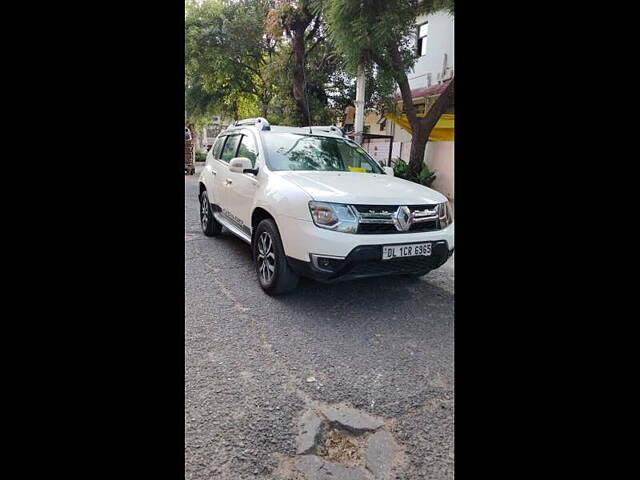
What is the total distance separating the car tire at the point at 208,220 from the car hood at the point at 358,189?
2272 millimetres

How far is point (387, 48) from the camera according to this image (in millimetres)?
7953

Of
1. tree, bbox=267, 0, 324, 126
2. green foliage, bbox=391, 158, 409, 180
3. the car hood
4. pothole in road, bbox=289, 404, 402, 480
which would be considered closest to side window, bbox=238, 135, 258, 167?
the car hood

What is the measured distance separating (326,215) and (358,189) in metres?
0.46

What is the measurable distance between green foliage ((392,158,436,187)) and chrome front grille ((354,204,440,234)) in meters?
6.46

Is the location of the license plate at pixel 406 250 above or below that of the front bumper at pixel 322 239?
below

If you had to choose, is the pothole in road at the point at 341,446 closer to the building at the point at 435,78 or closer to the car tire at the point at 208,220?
the car tire at the point at 208,220

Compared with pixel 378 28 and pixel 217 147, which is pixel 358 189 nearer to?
pixel 217 147

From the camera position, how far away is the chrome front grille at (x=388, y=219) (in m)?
3.26

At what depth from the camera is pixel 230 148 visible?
5242mm

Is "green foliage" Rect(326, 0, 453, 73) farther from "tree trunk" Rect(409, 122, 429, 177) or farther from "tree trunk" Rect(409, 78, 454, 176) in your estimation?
"tree trunk" Rect(409, 122, 429, 177)

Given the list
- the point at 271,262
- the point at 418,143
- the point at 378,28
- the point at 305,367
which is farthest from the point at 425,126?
the point at 305,367

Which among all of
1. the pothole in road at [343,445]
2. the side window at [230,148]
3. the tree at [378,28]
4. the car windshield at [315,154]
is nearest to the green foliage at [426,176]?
the tree at [378,28]
